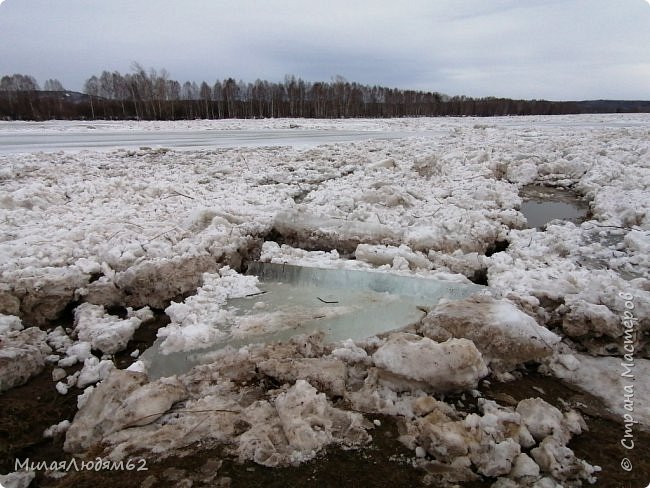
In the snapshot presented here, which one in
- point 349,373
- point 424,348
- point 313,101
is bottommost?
point 349,373

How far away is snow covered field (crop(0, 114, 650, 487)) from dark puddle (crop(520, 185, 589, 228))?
0.38m

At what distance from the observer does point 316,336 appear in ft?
12.3

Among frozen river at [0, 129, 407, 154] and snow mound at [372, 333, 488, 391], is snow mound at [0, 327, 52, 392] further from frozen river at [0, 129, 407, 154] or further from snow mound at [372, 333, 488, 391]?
frozen river at [0, 129, 407, 154]

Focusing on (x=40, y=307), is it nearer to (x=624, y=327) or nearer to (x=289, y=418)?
(x=289, y=418)

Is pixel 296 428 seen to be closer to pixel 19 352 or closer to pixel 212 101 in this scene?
pixel 19 352

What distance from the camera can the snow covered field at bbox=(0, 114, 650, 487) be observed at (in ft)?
8.55

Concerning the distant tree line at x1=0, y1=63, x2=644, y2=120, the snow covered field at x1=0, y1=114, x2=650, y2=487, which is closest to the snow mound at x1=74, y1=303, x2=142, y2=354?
the snow covered field at x1=0, y1=114, x2=650, y2=487

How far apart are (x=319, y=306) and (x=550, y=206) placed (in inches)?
261

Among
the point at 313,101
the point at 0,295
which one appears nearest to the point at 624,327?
the point at 0,295

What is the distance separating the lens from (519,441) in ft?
8.16

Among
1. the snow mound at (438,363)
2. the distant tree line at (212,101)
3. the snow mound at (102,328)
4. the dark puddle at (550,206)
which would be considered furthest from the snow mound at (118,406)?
the distant tree line at (212,101)

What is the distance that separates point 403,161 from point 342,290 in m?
8.55

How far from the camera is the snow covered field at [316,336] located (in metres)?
2.61

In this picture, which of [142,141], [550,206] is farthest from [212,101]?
[550,206]
